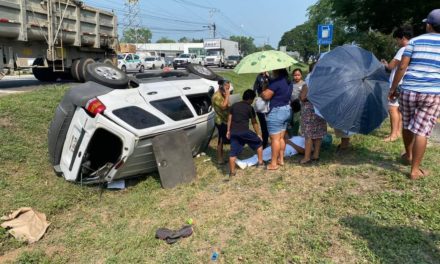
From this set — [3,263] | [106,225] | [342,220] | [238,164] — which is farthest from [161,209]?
[342,220]

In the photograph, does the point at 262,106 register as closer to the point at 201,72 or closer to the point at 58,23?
the point at 201,72

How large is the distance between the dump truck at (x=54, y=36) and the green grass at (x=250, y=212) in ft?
22.2

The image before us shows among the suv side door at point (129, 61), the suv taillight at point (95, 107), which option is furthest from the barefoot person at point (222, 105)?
the suv side door at point (129, 61)

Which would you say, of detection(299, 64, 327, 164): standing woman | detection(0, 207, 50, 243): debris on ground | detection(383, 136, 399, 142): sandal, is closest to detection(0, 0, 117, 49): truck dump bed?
detection(0, 207, 50, 243): debris on ground

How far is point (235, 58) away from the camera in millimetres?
49562

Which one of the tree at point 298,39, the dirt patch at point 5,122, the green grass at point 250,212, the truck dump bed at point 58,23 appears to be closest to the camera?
the green grass at point 250,212

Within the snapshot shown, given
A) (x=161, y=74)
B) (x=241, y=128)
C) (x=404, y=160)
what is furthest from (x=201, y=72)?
(x=404, y=160)

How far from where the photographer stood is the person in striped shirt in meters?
4.30

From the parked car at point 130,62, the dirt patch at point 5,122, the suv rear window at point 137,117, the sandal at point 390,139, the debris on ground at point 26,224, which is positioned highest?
the parked car at point 130,62

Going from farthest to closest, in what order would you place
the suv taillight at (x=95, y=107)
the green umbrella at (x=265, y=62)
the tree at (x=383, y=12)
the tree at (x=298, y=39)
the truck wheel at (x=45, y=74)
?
the tree at (x=298, y=39) → the truck wheel at (x=45, y=74) → the tree at (x=383, y=12) → the green umbrella at (x=265, y=62) → the suv taillight at (x=95, y=107)

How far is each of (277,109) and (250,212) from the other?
1718 millimetres

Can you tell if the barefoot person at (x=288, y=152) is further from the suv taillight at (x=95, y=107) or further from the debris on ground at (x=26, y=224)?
the debris on ground at (x=26, y=224)

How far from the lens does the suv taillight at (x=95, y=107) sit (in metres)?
5.25

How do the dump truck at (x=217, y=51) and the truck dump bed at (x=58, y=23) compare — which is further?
the dump truck at (x=217, y=51)
